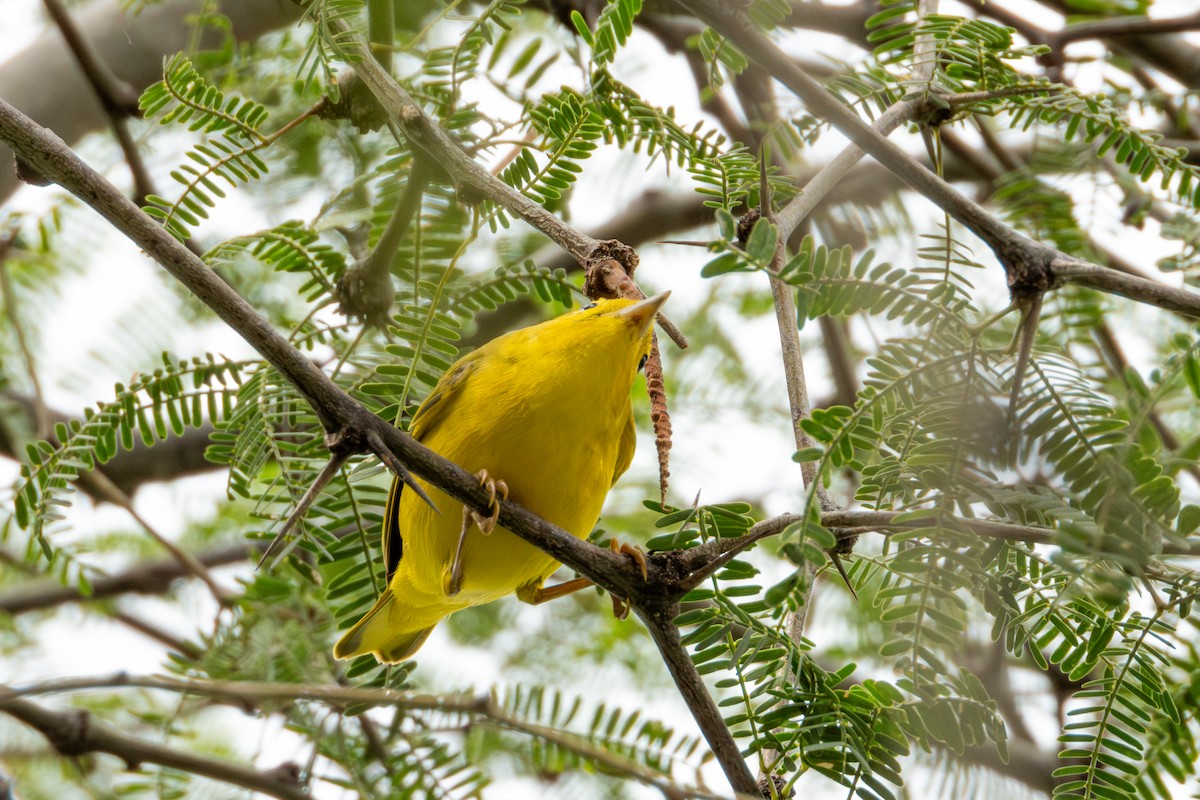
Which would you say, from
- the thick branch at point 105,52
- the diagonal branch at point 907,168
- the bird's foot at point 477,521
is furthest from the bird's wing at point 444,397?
the thick branch at point 105,52

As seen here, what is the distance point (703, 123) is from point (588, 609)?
333cm

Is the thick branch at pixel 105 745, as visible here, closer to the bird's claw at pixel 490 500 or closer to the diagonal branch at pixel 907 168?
the bird's claw at pixel 490 500

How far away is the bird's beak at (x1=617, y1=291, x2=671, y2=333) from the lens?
2.54m

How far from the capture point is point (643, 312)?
2.61 m

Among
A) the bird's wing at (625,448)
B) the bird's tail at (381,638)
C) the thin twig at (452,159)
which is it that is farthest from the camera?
the bird's tail at (381,638)

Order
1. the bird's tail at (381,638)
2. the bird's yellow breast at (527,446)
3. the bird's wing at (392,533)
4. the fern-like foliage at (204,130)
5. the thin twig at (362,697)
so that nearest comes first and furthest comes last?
the thin twig at (362,697) → the fern-like foliage at (204,130) → the bird's yellow breast at (527,446) → the bird's wing at (392,533) → the bird's tail at (381,638)

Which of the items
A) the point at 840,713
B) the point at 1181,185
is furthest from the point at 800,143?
the point at 840,713

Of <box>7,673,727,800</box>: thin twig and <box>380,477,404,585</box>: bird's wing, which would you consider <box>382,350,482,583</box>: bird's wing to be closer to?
<box>380,477,404,585</box>: bird's wing

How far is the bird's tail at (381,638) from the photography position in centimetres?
309

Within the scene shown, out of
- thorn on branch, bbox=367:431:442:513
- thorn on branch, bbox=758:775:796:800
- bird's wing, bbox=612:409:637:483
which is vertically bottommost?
thorn on branch, bbox=758:775:796:800

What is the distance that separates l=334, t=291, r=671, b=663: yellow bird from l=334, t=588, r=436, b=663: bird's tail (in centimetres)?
19

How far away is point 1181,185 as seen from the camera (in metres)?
2.15

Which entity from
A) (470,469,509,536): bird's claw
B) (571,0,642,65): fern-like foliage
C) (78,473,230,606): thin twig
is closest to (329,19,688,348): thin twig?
(571,0,642,65): fern-like foliage

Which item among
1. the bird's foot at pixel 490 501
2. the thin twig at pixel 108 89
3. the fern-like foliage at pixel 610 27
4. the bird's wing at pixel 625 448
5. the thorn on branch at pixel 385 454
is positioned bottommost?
the thorn on branch at pixel 385 454
